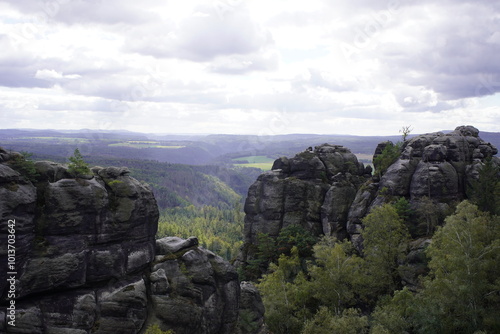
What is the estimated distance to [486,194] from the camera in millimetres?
→ 57188

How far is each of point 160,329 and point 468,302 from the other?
3056cm

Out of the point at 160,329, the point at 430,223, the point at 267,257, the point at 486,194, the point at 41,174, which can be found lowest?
the point at 267,257

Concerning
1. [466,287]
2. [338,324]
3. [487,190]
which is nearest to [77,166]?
[338,324]

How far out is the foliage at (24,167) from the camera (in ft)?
116

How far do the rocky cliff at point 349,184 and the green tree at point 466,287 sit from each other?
19781 millimetres

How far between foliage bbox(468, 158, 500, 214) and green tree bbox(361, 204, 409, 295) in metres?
13.4

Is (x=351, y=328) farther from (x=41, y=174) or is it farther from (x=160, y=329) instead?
(x=41, y=174)

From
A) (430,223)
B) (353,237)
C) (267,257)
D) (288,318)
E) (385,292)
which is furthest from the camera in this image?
(267,257)

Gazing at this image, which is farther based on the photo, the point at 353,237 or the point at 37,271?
the point at 353,237

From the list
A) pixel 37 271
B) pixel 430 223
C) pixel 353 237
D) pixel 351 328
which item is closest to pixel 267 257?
pixel 353 237

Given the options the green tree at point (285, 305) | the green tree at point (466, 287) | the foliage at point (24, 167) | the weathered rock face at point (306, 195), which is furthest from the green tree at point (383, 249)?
the foliage at point (24, 167)

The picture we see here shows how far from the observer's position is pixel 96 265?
121 ft

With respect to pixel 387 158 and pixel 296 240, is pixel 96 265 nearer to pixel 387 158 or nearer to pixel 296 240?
pixel 296 240

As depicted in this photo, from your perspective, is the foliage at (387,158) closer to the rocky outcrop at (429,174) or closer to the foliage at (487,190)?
the rocky outcrop at (429,174)
